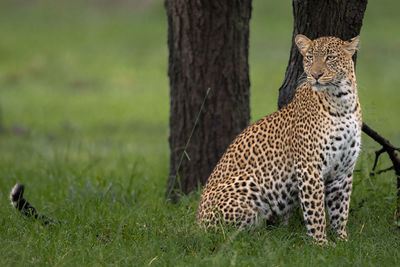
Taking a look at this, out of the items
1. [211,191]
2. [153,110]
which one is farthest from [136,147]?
[211,191]

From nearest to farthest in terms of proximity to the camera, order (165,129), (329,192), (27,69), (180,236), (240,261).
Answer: (240,261) < (180,236) < (329,192) < (165,129) < (27,69)

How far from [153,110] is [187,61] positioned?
892cm

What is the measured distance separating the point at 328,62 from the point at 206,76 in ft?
6.55

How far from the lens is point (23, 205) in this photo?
5.19 metres

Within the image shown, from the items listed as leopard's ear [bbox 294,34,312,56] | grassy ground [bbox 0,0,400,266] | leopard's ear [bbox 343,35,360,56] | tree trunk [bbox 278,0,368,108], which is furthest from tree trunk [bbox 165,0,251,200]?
leopard's ear [bbox 343,35,360,56]

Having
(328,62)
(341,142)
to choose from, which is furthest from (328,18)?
(341,142)

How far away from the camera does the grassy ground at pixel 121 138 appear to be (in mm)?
4738

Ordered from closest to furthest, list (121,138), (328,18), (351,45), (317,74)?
1. (317,74)
2. (351,45)
3. (328,18)
4. (121,138)

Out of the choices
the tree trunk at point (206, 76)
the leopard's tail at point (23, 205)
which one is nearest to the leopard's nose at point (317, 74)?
the tree trunk at point (206, 76)

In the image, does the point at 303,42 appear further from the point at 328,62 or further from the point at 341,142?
the point at 341,142

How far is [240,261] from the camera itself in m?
4.45

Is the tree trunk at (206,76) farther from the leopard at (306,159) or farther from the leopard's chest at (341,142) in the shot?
the leopard's chest at (341,142)

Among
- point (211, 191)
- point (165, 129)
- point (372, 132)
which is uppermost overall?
point (372, 132)

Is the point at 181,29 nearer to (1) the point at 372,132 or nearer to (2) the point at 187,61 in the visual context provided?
(2) the point at 187,61
